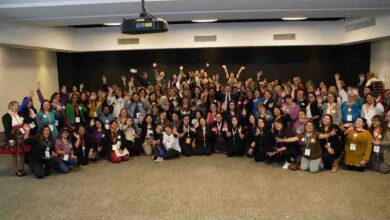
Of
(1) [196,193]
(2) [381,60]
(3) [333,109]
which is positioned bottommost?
(1) [196,193]

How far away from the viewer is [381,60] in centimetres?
1005

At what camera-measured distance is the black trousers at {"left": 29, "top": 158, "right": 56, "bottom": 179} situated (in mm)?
5984

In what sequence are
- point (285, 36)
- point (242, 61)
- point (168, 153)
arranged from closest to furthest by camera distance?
point (168, 153) < point (285, 36) < point (242, 61)

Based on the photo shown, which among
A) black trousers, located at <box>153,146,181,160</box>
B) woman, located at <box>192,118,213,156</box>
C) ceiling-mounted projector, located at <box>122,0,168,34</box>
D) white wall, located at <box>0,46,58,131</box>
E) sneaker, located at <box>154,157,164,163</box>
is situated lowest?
sneaker, located at <box>154,157,164,163</box>

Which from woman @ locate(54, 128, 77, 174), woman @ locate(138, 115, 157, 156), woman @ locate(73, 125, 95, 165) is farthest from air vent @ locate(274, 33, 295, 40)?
woman @ locate(54, 128, 77, 174)

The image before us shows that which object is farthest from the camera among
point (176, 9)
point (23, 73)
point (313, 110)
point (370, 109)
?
point (23, 73)

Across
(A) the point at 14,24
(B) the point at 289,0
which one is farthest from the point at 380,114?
(A) the point at 14,24

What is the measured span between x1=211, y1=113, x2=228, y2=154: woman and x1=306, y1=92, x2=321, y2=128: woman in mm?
1722

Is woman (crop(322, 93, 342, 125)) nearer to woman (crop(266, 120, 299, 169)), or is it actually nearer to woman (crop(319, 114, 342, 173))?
woman (crop(319, 114, 342, 173))

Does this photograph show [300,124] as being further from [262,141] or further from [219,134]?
[219,134]

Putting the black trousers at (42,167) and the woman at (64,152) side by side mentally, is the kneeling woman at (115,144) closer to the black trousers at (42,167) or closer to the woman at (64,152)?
the woman at (64,152)

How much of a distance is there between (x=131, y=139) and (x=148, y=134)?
374 mm

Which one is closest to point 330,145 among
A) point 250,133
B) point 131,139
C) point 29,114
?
point 250,133

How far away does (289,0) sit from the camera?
568cm
